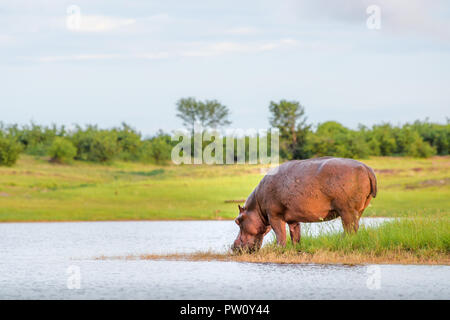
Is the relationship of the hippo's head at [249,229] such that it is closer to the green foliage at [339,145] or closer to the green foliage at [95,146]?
the green foliage at [339,145]

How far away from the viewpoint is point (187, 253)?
53.7 feet

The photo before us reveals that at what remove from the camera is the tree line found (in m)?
61.5

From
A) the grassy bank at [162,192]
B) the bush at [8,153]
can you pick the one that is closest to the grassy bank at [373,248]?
the grassy bank at [162,192]

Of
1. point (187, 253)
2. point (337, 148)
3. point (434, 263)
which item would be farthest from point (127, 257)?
point (337, 148)

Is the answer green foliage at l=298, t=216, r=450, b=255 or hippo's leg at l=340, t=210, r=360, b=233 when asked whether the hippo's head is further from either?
hippo's leg at l=340, t=210, r=360, b=233

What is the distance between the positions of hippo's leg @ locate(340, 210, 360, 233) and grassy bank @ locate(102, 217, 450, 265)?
16 cm

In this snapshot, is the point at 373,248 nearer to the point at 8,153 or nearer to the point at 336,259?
the point at 336,259

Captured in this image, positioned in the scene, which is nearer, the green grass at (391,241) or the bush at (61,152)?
the green grass at (391,241)

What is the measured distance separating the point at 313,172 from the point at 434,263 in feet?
9.50

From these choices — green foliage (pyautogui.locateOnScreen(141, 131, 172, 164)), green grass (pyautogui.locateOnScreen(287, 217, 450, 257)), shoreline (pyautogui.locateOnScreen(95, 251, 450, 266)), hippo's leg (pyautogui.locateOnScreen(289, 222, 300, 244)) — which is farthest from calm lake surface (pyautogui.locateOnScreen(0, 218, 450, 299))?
green foliage (pyautogui.locateOnScreen(141, 131, 172, 164))

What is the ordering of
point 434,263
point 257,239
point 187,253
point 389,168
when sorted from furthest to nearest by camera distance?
point 389,168 < point 187,253 < point 257,239 < point 434,263

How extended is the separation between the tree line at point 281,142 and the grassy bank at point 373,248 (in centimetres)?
4433

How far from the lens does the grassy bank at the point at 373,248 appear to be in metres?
13.3
